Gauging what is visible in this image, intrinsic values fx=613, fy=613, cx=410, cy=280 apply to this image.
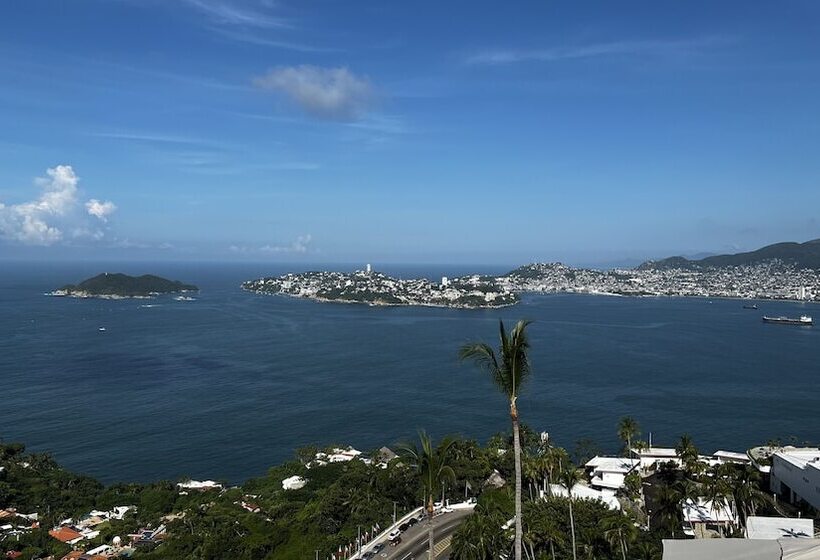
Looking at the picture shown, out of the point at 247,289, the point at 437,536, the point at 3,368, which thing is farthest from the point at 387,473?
the point at 247,289

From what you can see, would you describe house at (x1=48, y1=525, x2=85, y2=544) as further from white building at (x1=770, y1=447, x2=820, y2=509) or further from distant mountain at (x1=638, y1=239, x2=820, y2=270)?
distant mountain at (x1=638, y1=239, x2=820, y2=270)

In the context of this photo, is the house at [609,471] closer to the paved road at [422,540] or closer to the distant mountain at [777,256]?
the paved road at [422,540]

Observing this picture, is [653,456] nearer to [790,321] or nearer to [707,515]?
[707,515]

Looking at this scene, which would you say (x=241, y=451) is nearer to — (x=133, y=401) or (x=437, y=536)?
(x=133, y=401)

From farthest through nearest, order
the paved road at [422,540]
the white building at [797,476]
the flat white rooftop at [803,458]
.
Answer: the flat white rooftop at [803,458] → the white building at [797,476] → the paved road at [422,540]

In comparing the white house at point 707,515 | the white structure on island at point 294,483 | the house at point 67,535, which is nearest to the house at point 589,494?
the white house at point 707,515
